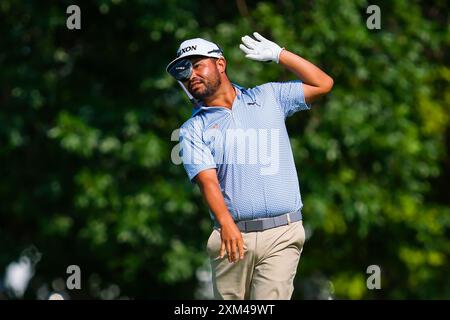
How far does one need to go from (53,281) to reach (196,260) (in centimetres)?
348

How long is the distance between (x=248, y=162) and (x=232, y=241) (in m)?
0.53

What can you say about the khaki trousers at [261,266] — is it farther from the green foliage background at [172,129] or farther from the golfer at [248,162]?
the green foliage background at [172,129]

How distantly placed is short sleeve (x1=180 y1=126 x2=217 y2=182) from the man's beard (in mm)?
220

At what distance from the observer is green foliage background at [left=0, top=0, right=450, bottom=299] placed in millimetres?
15164

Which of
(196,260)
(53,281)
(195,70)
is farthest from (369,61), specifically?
(195,70)

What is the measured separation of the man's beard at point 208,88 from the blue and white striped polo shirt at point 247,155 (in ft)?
0.29

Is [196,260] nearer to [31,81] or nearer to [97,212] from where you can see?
[97,212]

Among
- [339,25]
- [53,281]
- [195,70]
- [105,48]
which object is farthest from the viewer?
[53,281]

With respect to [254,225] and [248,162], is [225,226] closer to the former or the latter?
[254,225]

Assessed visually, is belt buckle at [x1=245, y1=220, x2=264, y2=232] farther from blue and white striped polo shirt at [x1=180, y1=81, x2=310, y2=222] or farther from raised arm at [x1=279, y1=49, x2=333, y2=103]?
raised arm at [x1=279, y1=49, x2=333, y2=103]

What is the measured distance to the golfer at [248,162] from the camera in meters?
7.37

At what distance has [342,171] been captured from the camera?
1600 centimetres

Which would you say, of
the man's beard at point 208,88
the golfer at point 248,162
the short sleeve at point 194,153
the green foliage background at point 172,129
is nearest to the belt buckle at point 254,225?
the golfer at point 248,162

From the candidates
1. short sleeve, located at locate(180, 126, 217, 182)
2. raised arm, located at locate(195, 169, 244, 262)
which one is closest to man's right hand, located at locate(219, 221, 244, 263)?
raised arm, located at locate(195, 169, 244, 262)
